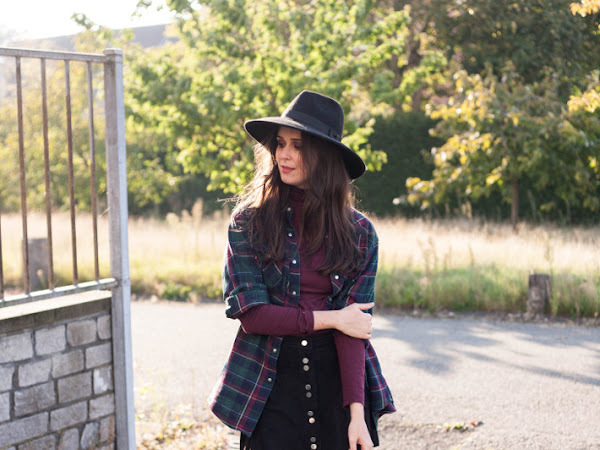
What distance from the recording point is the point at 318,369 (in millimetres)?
2479

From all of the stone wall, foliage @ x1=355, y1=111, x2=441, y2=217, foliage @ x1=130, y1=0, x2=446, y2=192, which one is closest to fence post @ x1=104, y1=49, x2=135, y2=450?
the stone wall

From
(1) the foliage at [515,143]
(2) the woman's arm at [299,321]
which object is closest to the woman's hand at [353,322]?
(2) the woman's arm at [299,321]

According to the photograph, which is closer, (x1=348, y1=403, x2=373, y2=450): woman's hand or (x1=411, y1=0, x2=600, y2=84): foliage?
(x1=348, y1=403, x2=373, y2=450): woman's hand

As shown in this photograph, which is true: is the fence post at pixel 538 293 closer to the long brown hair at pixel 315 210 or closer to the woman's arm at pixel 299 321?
the long brown hair at pixel 315 210

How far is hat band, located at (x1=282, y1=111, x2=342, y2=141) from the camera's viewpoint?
251 cm

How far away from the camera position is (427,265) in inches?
355

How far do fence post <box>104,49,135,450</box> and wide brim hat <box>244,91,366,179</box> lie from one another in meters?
1.37

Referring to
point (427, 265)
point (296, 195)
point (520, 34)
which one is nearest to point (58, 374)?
point (296, 195)

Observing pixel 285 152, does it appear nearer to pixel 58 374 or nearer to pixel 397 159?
pixel 58 374

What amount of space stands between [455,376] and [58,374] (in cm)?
363

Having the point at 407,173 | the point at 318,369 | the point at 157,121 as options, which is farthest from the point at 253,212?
the point at 407,173

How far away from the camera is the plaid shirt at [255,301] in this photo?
2422 millimetres

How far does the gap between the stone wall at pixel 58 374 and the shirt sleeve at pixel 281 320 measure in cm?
149

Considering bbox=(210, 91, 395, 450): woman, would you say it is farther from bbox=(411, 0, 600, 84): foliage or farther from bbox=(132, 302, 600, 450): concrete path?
bbox=(411, 0, 600, 84): foliage
